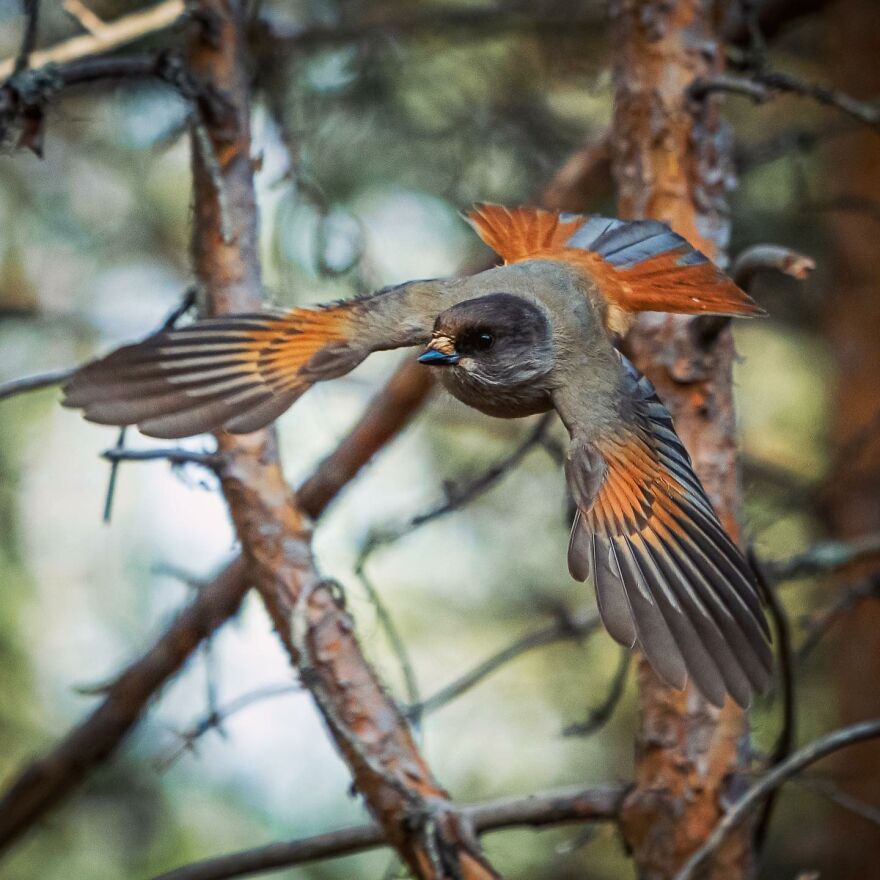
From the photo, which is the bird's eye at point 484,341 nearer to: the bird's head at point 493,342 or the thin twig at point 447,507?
the bird's head at point 493,342

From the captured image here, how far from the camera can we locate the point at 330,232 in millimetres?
3311

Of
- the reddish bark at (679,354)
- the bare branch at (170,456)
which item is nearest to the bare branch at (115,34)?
the reddish bark at (679,354)

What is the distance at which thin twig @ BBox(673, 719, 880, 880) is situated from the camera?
232 centimetres

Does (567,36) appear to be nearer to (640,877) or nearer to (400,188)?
(400,188)

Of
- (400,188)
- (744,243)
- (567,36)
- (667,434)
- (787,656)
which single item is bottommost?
(787,656)

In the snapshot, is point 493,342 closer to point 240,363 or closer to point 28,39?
point 240,363

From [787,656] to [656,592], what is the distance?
65 centimetres

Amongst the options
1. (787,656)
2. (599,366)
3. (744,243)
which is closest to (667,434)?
(599,366)

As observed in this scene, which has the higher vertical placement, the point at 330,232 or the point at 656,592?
the point at 330,232

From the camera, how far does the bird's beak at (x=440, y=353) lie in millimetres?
2352

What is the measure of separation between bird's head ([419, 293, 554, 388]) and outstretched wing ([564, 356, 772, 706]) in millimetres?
151

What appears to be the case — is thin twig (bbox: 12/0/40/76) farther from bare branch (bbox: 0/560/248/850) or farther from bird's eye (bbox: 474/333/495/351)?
bare branch (bbox: 0/560/248/850)

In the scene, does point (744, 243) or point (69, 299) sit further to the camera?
point (69, 299)

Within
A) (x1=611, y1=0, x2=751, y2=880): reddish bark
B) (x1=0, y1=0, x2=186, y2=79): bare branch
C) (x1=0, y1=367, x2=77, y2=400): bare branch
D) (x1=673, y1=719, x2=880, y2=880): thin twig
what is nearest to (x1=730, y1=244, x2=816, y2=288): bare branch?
(x1=611, y1=0, x2=751, y2=880): reddish bark
